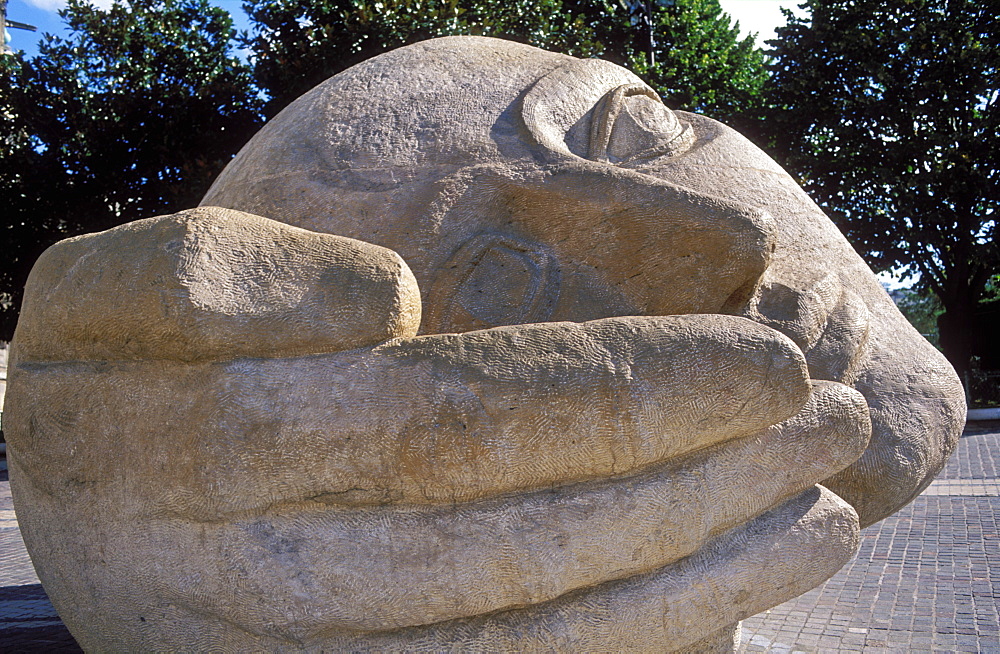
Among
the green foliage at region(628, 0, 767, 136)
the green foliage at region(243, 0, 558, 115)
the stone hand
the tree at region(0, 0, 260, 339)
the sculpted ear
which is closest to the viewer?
the stone hand

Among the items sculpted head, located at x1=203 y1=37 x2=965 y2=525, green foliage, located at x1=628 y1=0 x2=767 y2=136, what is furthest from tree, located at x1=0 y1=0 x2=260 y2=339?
sculpted head, located at x1=203 y1=37 x2=965 y2=525

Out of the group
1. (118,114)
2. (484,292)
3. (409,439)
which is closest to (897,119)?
(118,114)

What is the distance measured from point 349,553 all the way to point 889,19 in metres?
13.5

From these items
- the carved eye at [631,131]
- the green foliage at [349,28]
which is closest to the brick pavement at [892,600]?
the carved eye at [631,131]

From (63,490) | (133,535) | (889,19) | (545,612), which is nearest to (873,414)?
(545,612)

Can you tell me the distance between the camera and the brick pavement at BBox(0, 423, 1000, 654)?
145 inches

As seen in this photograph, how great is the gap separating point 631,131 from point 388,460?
152cm

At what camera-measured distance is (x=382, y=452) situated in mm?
2338

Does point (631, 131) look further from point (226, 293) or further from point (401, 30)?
point (401, 30)

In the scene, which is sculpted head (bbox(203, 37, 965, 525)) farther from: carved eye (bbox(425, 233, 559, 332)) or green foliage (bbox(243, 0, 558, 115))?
green foliage (bbox(243, 0, 558, 115))

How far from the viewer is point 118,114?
1054 centimetres

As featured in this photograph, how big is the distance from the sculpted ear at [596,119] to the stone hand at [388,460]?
82 centimetres

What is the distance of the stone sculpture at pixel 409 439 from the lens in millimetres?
2346

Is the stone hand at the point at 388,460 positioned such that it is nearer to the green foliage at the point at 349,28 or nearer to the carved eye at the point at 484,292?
the carved eye at the point at 484,292
